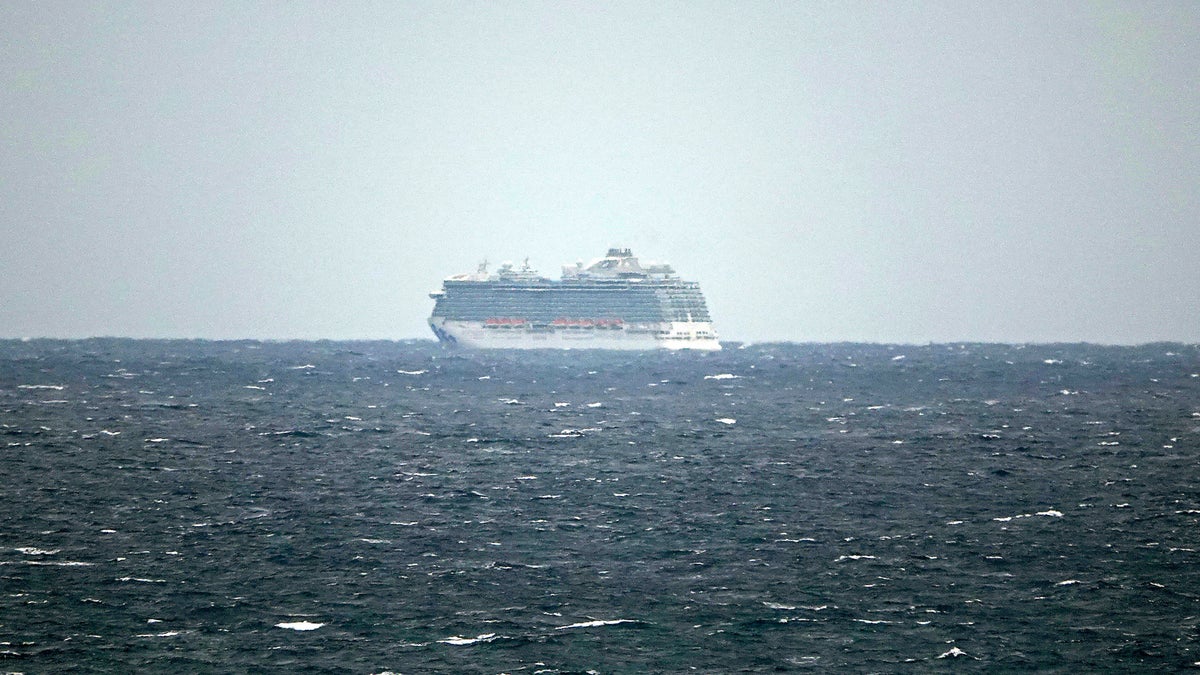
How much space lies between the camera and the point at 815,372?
128 meters

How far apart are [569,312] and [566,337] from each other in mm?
3234

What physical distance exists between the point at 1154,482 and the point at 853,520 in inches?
555

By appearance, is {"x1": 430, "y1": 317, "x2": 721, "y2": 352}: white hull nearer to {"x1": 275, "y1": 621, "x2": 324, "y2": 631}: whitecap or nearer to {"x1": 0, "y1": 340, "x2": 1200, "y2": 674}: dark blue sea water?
{"x1": 0, "y1": 340, "x2": 1200, "y2": 674}: dark blue sea water

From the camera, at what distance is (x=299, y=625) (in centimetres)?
3002

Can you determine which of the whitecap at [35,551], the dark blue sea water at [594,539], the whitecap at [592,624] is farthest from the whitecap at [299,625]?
the whitecap at [35,551]

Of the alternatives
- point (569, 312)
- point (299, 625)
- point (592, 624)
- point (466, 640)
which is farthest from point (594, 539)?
point (569, 312)

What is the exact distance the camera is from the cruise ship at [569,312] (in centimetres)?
17950

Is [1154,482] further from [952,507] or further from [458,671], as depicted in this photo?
[458,671]

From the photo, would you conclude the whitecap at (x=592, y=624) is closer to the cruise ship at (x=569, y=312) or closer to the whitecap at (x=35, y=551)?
the whitecap at (x=35, y=551)

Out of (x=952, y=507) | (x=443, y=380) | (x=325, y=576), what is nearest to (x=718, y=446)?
(x=952, y=507)

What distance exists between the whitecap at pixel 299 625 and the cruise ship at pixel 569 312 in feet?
489

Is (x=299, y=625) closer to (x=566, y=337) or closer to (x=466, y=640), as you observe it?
(x=466, y=640)

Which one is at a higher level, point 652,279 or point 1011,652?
point 652,279

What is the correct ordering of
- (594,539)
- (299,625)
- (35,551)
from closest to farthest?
(299,625), (35,551), (594,539)
